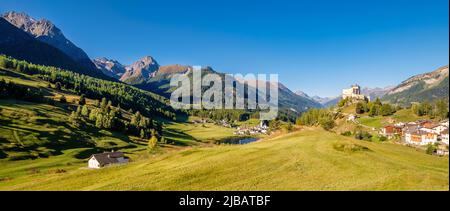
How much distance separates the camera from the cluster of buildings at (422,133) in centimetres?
13438

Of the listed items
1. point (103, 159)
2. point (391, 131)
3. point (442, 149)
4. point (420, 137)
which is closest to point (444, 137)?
point (420, 137)

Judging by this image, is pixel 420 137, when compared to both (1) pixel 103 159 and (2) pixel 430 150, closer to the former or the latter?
(2) pixel 430 150

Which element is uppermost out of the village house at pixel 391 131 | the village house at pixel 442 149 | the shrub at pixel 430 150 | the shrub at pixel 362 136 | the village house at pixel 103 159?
the village house at pixel 391 131

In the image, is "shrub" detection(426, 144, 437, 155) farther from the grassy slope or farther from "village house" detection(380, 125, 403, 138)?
the grassy slope

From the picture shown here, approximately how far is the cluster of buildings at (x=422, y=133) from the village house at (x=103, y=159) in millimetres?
120777

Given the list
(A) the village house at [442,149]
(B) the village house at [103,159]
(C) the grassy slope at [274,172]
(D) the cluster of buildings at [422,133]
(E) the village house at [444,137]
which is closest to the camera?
(C) the grassy slope at [274,172]

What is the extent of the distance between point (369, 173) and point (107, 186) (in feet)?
97.0

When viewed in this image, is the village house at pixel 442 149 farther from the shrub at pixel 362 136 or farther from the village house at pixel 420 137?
the shrub at pixel 362 136

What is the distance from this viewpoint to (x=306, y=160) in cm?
4247

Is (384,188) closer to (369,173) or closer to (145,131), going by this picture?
(369,173)

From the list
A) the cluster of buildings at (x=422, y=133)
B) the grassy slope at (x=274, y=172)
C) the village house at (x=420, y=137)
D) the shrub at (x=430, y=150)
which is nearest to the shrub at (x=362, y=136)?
the cluster of buildings at (x=422, y=133)

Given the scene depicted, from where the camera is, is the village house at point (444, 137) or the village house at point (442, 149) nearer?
the village house at point (442, 149)

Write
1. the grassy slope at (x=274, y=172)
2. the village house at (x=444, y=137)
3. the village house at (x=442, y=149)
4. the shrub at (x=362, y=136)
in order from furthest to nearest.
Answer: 1. the shrub at (x=362, y=136)
2. the village house at (x=444, y=137)
3. the village house at (x=442, y=149)
4. the grassy slope at (x=274, y=172)
